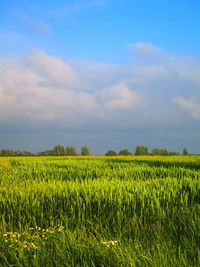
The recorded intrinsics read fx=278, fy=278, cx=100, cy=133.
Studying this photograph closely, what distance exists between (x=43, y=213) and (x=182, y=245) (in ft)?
9.71

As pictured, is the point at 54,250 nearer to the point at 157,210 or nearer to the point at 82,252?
the point at 82,252

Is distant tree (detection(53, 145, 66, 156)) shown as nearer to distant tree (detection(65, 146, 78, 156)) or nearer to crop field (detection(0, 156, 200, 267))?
distant tree (detection(65, 146, 78, 156))

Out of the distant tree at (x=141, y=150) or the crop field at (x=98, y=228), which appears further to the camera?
the distant tree at (x=141, y=150)

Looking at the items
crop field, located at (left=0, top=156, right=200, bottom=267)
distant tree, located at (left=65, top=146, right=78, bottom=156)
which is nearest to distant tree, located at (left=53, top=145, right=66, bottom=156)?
distant tree, located at (left=65, top=146, right=78, bottom=156)

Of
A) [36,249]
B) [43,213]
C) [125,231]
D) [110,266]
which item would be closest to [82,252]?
[110,266]

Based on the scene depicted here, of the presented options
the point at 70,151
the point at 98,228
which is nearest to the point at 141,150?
the point at 70,151

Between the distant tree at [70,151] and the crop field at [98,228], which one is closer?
the crop field at [98,228]

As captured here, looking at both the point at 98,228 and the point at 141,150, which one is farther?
the point at 141,150

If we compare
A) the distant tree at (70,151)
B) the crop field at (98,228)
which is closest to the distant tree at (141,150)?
the distant tree at (70,151)

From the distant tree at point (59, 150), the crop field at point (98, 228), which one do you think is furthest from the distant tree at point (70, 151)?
the crop field at point (98, 228)

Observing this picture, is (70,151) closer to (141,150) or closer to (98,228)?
(141,150)

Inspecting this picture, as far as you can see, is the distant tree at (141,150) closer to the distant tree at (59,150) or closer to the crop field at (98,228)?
the distant tree at (59,150)

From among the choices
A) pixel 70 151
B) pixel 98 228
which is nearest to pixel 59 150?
pixel 70 151

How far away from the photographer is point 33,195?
6.18 m
